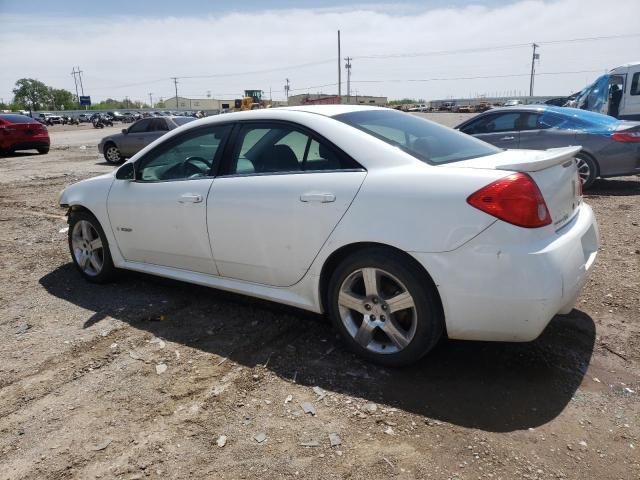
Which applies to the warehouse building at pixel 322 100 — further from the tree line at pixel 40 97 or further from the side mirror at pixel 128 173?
the tree line at pixel 40 97

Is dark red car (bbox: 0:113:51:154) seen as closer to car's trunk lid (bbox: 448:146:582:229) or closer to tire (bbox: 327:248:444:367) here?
tire (bbox: 327:248:444:367)

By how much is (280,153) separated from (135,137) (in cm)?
1336

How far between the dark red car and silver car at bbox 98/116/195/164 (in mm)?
3786

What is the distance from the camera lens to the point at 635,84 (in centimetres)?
1470

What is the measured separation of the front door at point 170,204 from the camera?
381cm

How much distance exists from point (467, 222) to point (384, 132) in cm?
96

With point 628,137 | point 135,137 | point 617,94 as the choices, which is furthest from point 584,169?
point 135,137

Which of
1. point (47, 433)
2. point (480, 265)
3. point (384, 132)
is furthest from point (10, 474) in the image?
point (384, 132)

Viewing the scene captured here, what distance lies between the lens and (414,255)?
2787 millimetres

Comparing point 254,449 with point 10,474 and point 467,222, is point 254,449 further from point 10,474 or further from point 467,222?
point 467,222

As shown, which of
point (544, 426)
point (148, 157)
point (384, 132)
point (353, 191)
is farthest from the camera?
point (148, 157)

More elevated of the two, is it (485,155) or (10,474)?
(485,155)

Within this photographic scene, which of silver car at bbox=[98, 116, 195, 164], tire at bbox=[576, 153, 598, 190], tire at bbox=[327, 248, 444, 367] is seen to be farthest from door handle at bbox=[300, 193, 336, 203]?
silver car at bbox=[98, 116, 195, 164]

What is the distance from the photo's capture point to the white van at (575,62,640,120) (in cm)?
1467
